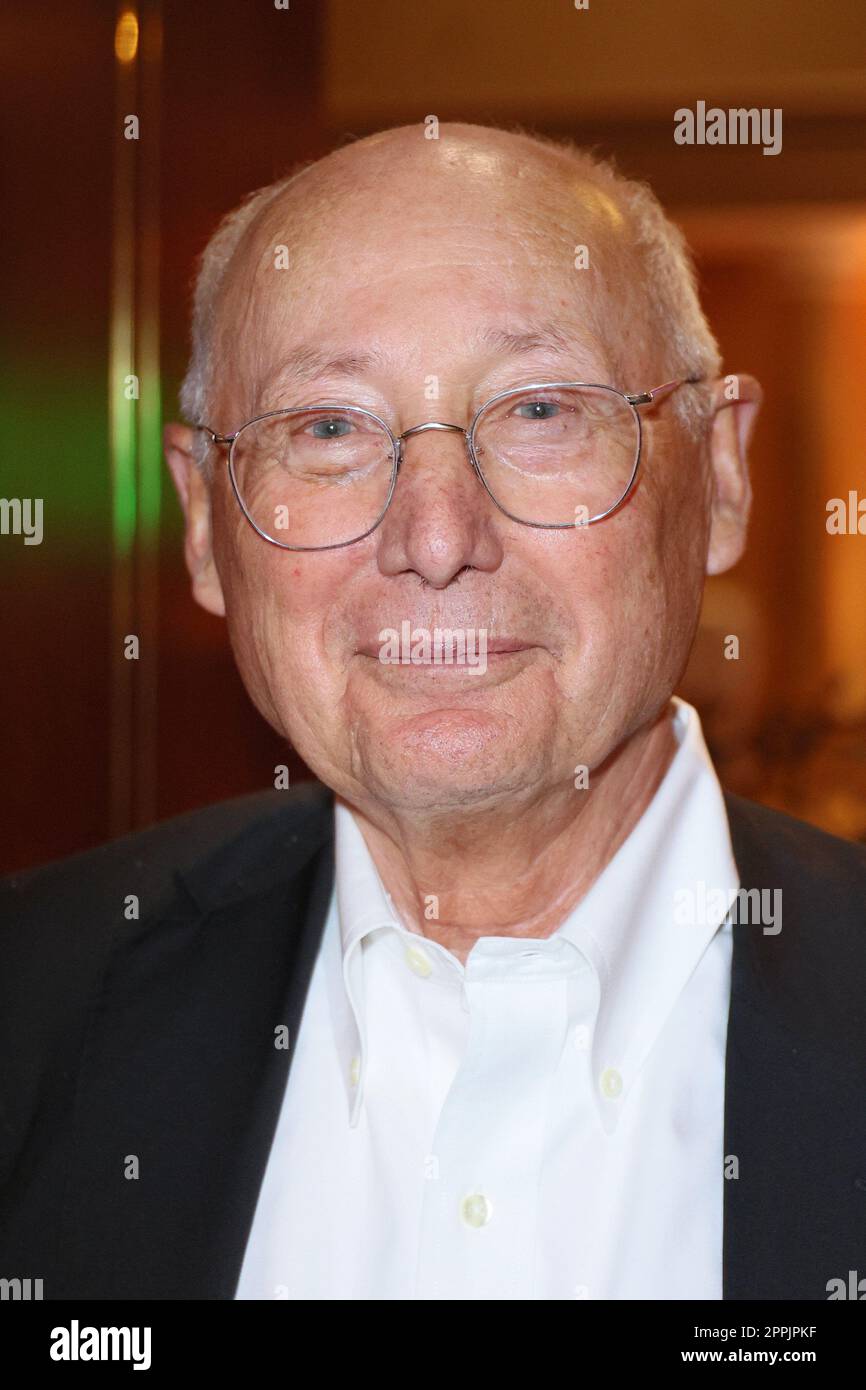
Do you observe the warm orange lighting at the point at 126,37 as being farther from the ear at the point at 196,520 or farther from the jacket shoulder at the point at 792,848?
the jacket shoulder at the point at 792,848

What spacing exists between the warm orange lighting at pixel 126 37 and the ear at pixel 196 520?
1194mm

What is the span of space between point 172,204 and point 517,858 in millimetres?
1668

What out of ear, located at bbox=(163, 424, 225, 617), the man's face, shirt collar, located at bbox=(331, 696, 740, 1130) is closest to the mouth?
the man's face

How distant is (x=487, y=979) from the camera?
1.32m

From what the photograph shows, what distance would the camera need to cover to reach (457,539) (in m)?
1.24

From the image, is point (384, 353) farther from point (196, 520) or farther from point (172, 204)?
point (172, 204)

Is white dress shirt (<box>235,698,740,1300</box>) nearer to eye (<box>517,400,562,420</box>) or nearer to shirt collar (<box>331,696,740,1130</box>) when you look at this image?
shirt collar (<box>331,696,740,1130</box>)

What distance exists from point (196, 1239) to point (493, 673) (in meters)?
0.58

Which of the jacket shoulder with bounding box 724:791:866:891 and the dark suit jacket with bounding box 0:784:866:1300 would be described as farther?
the jacket shoulder with bounding box 724:791:866:891

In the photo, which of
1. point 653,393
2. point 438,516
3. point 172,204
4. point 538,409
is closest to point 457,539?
point 438,516

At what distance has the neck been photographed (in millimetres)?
1350

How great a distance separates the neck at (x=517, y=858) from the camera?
1350mm

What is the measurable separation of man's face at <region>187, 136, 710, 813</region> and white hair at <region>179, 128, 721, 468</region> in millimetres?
45

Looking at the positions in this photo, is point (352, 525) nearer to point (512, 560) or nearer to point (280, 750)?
point (512, 560)
